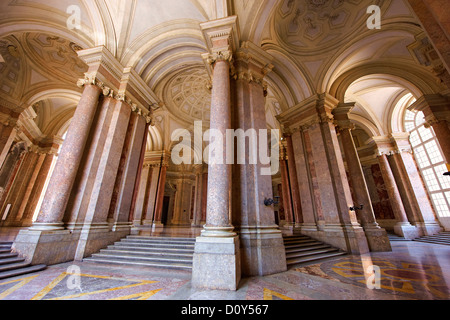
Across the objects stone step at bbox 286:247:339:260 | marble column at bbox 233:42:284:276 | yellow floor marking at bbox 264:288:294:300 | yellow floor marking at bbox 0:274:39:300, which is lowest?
yellow floor marking at bbox 264:288:294:300

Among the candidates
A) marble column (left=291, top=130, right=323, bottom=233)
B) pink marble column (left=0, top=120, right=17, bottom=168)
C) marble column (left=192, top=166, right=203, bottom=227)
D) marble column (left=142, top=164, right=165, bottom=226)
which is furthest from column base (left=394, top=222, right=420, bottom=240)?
pink marble column (left=0, top=120, right=17, bottom=168)

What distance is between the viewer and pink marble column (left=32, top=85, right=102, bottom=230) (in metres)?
4.43

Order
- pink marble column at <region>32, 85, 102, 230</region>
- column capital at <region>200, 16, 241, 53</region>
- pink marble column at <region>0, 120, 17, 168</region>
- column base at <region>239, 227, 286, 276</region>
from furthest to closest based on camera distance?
1. pink marble column at <region>0, 120, 17, 168</region>
2. column capital at <region>200, 16, 241, 53</region>
3. pink marble column at <region>32, 85, 102, 230</region>
4. column base at <region>239, 227, 286, 276</region>

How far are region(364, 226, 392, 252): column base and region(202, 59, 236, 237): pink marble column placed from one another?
20.5 ft

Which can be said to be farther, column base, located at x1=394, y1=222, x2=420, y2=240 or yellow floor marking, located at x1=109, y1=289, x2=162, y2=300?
column base, located at x1=394, y1=222, x2=420, y2=240

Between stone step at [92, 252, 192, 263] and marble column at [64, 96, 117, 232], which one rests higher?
marble column at [64, 96, 117, 232]

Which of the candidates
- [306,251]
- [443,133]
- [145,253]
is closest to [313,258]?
[306,251]

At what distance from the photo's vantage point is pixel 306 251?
5.39 meters

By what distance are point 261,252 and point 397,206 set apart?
1281 centimetres

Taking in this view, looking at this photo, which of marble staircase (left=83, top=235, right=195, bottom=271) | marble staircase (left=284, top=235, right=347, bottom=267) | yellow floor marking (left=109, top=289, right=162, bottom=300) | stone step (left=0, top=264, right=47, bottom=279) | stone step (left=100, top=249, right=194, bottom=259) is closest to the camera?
yellow floor marking (left=109, top=289, right=162, bottom=300)

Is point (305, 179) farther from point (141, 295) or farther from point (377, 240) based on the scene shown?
point (141, 295)

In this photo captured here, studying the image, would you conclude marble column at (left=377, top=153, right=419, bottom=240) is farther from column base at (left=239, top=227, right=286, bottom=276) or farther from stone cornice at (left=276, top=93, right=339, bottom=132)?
column base at (left=239, top=227, right=286, bottom=276)

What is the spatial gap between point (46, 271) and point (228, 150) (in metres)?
4.57

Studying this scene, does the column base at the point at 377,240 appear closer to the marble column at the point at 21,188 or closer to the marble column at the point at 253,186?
the marble column at the point at 253,186
